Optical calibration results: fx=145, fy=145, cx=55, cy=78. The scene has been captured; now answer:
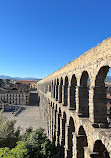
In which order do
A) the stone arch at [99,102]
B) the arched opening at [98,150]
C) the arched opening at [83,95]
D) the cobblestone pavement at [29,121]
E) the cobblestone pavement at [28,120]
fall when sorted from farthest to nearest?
1. the cobblestone pavement at [28,120]
2. the cobblestone pavement at [29,121]
3. the arched opening at [83,95]
4. the stone arch at [99,102]
5. the arched opening at [98,150]

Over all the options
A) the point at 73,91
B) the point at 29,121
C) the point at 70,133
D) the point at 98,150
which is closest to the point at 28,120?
the point at 29,121

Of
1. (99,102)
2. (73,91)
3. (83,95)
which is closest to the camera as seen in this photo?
(99,102)

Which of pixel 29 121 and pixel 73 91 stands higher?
pixel 73 91

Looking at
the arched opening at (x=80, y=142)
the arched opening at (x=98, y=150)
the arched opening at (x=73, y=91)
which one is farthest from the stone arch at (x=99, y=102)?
the arched opening at (x=73, y=91)

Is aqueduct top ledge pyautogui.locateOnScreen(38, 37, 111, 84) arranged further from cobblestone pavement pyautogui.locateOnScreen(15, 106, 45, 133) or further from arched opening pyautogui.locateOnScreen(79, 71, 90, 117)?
cobblestone pavement pyautogui.locateOnScreen(15, 106, 45, 133)

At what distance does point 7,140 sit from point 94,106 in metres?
14.4

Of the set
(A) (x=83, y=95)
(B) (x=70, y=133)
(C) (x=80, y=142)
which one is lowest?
(B) (x=70, y=133)

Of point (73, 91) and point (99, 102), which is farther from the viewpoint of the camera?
point (73, 91)

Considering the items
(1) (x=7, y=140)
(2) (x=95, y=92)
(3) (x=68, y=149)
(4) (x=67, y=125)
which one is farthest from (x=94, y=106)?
(1) (x=7, y=140)

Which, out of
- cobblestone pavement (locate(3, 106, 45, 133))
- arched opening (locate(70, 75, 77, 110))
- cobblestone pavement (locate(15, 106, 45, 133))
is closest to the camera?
arched opening (locate(70, 75, 77, 110))

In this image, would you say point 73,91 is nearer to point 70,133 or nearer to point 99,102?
point 70,133

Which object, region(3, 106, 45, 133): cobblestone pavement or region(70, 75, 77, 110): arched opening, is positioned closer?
region(70, 75, 77, 110): arched opening

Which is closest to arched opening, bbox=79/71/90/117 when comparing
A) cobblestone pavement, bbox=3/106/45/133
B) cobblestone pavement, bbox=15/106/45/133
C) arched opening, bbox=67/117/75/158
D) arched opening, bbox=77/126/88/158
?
arched opening, bbox=77/126/88/158

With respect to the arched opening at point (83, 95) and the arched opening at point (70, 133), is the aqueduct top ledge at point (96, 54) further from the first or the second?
the arched opening at point (70, 133)
